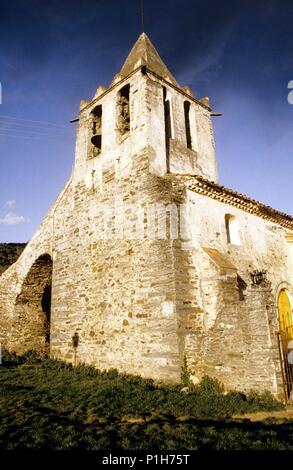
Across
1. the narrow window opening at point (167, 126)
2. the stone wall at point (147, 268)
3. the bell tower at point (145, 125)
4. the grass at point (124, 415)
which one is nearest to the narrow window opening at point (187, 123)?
the bell tower at point (145, 125)

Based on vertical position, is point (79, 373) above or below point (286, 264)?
below

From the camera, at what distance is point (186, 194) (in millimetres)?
10016

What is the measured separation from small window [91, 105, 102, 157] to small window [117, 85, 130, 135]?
1.17 m

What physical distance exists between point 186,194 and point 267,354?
5.01m

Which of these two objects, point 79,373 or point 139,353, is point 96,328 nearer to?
point 79,373

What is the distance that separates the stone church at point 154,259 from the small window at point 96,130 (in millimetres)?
58

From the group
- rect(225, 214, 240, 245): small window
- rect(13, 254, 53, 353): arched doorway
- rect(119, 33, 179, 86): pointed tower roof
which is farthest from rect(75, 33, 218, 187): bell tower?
rect(13, 254, 53, 353): arched doorway

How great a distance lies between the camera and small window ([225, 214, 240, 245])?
11.5 meters

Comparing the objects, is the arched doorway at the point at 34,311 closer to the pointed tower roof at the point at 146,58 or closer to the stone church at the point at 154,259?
the stone church at the point at 154,259

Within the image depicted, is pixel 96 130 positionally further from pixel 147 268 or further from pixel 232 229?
pixel 147 268

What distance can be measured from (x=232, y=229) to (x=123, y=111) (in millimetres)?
6189

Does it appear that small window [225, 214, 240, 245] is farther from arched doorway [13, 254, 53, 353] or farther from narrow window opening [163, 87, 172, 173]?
arched doorway [13, 254, 53, 353]

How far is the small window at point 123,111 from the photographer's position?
1224cm
